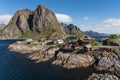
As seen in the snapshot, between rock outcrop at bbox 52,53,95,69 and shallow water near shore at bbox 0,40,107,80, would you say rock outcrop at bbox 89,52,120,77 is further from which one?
shallow water near shore at bbox 0,40,107,80

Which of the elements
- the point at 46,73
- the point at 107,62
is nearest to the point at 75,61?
the point at 107,62

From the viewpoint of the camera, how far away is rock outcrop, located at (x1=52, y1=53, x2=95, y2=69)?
296 feet

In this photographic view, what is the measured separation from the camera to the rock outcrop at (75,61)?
90.2 m

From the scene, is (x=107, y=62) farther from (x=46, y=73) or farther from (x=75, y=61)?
(x=46, y=73)

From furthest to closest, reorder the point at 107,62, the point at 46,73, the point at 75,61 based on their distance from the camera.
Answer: the point at 75,61 → the point at 107,62 → the point at 46,73

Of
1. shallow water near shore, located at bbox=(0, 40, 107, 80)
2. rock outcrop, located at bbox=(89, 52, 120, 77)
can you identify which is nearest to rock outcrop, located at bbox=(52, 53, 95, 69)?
rock outcrop, located at bbox=(89, 52, 120, 77)

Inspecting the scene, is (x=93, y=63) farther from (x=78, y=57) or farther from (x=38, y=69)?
(x=38, y=69)

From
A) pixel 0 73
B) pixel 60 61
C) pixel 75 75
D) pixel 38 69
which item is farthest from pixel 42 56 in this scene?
pixel 75 75

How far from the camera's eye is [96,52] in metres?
96.9

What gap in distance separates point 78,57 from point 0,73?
3468 centimetres

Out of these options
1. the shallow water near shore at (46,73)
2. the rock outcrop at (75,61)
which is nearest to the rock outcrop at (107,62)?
the rock outcrop at (75,61)

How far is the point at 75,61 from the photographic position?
3620 inches

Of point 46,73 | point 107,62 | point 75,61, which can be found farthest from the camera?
point 75,61

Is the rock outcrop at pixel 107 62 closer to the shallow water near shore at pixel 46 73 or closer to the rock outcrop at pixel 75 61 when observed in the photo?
the rock outcrop at pixel 75 61
